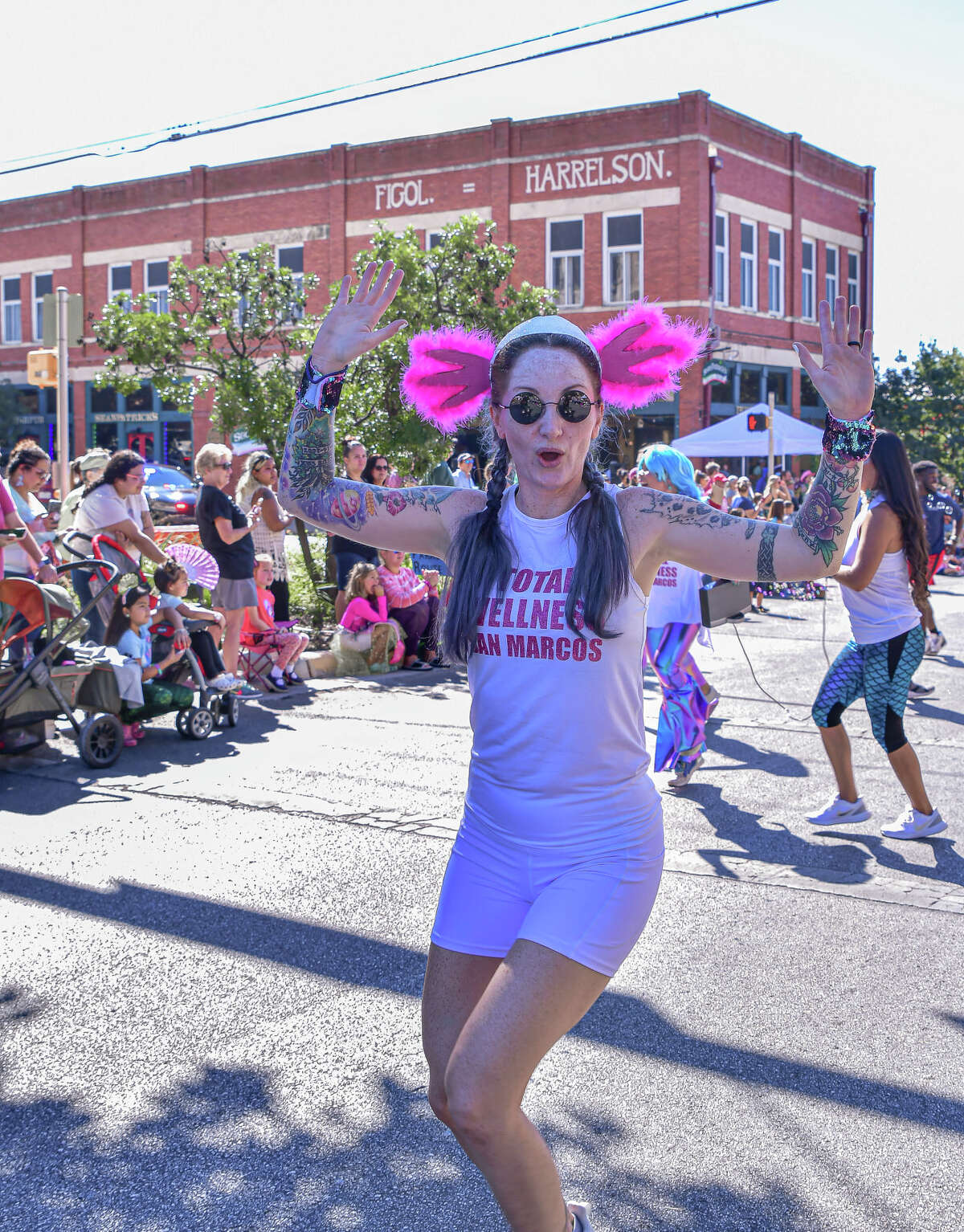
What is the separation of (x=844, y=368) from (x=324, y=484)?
1232 millimetres

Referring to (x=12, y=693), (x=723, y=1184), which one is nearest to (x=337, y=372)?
(x=723, y=1184)

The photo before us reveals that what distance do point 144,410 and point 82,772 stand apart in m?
34.1

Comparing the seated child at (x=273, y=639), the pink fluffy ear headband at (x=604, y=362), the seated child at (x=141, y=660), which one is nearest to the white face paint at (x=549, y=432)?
the pink fluffy ear headband at (x=604, y=362)

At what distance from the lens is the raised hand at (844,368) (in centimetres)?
283

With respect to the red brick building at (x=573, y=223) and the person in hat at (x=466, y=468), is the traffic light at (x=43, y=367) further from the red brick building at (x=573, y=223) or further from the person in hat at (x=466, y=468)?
the red brick building at (x=573, y=223)

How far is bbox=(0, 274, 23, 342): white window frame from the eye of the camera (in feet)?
140

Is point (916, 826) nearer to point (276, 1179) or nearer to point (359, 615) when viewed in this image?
point (276, 1179)

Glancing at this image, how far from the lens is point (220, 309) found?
52.6 feet

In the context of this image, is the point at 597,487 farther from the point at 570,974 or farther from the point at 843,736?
the point at 843,736

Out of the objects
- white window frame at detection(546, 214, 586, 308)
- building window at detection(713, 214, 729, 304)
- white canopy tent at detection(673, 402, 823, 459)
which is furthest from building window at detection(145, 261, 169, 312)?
white canopy tent at detection(673, 402, 823, 459)

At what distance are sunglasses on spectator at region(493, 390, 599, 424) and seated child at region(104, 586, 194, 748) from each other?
6.24 metres

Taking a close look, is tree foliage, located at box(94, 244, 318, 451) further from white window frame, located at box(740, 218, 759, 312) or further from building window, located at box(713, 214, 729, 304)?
white window frame, located at box(740, 218, 759, 312)

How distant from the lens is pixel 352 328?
3.09 m

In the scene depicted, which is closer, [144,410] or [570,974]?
[570,974]
